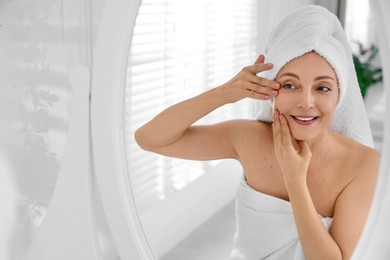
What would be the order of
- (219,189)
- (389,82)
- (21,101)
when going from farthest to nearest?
(21,101) < (219,189) < (389,82)

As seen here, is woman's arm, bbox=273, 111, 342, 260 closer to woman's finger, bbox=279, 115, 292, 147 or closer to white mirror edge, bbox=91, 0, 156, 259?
woman's finger, bbox=279, 115, 292, 147

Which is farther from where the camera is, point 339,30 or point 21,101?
point 21,101

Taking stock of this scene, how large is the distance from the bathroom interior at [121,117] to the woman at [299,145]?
1 centimetres

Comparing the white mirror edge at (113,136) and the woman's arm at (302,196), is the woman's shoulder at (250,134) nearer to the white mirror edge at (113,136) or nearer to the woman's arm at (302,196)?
the woman's arm at (302,196)

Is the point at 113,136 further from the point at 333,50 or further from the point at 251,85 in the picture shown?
the point at 333,50

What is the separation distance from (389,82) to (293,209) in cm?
18

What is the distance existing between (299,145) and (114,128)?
248 mm

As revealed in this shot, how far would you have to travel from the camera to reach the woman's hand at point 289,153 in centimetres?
61

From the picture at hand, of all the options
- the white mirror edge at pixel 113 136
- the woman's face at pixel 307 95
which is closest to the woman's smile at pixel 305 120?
the woman's face at pixel 307 95

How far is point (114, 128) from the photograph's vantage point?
2.29 feet

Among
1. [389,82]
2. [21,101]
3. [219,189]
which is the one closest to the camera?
[389,82]

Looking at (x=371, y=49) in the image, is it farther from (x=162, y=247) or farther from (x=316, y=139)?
(x=162, y=247)

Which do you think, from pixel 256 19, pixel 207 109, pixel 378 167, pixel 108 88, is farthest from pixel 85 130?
pixel 378 167

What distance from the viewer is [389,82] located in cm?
54
